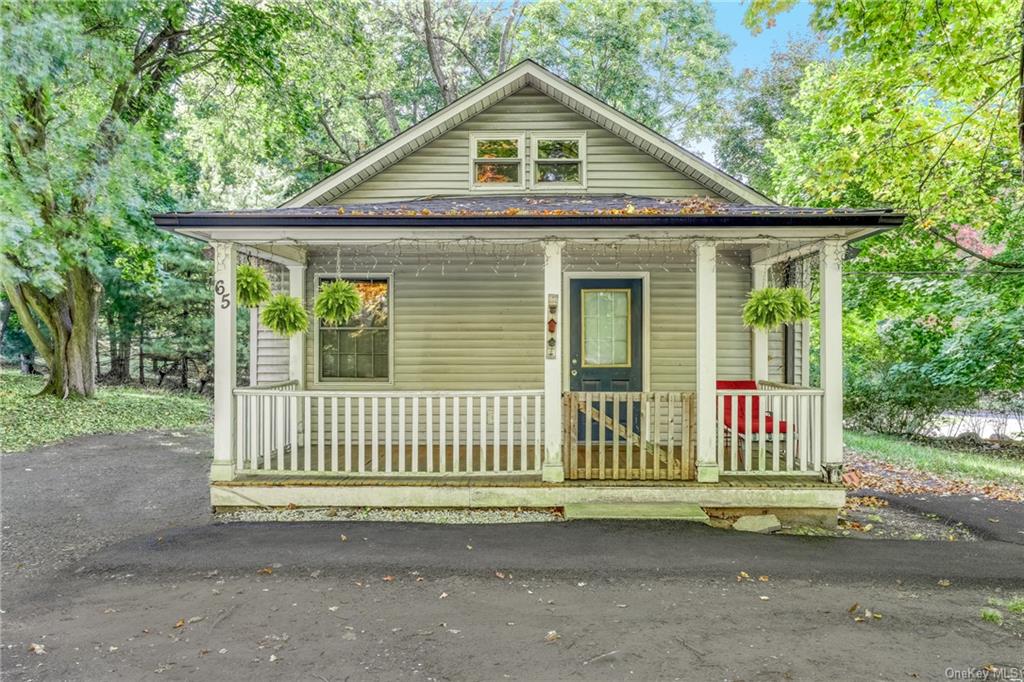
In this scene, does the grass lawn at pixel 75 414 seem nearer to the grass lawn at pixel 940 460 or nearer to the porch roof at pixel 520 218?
the porch roof at pixel 520 218

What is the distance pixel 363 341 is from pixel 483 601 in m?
4.73

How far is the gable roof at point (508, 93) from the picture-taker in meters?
7.86

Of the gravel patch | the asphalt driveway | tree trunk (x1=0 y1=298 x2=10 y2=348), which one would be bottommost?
the asphalt driveway

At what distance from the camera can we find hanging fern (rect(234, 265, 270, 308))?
580cm

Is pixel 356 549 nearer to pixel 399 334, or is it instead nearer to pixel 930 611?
pixel 399 334

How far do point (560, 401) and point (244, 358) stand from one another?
52.8 ft

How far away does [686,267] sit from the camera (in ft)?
25.1

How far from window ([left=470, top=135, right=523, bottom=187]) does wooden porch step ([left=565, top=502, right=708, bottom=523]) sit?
4809mm

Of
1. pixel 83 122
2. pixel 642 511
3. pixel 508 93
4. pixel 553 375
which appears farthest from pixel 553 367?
pixel 83 122

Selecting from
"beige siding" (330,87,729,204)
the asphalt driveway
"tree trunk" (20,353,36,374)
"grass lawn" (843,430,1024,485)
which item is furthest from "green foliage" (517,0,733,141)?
"tree trunk" (20,353,36,374)

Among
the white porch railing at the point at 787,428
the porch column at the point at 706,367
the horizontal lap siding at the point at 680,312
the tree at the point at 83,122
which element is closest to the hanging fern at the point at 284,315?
the horizontal lap siding at the point at 680,312

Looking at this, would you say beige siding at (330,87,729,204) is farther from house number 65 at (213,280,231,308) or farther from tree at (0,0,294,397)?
tree at (0,0,294,397)

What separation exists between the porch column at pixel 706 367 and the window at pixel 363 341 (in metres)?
4.20

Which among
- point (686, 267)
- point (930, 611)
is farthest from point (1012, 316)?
point (930, 611)
